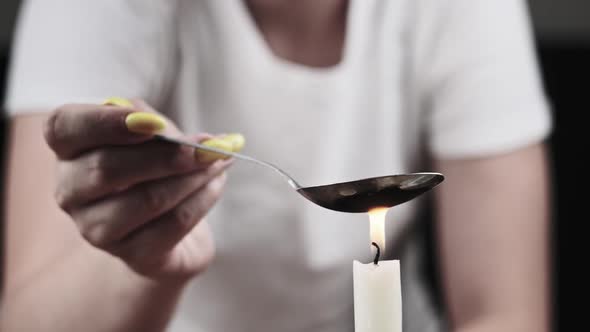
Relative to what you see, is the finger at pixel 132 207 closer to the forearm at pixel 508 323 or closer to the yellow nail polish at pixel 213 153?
the yellow nail polish at pixel 213 153

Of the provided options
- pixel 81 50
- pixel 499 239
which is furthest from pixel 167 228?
pixel 499 239

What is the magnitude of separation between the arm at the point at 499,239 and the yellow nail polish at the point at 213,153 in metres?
0.44

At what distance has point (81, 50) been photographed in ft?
2.39

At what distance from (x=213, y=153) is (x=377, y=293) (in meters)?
0.15

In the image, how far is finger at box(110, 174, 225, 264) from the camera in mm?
503

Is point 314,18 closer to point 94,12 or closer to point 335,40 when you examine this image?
point 335,40

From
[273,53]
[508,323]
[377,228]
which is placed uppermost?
[273,53]

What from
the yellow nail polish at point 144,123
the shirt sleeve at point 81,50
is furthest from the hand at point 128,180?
the shirt sleeve at point 81,50

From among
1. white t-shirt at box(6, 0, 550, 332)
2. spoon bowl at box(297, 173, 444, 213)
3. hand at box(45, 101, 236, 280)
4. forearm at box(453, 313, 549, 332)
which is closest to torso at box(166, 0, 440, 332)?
white t-shirt at box(6, 0, 550, 332)

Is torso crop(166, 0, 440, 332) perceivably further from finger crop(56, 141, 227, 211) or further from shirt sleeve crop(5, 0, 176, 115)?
finger crop(56, 141, 227, 211)

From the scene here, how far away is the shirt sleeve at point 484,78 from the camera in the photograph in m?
0.84

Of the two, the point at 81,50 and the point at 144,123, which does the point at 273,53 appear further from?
the point at 144,123

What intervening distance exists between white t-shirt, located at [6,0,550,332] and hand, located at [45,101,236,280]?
30 cm

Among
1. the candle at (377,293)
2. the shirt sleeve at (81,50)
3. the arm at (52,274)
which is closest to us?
the candle at (377,293)
